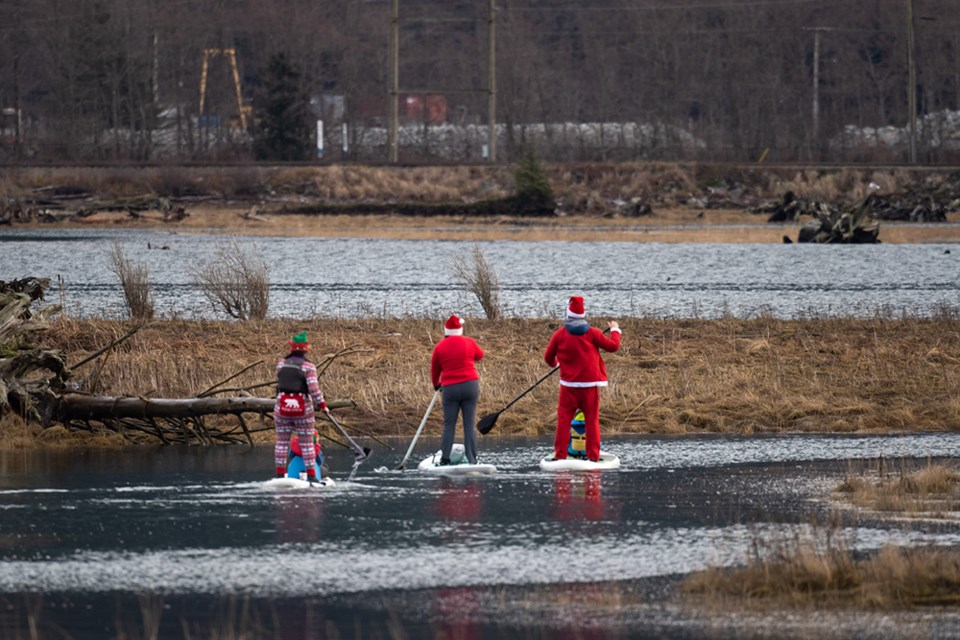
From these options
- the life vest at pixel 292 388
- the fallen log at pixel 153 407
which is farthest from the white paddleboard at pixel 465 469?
the fallen log at pixel 153 407

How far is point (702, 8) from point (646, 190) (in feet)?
129

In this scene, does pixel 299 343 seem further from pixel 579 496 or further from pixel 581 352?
pixel 581 352

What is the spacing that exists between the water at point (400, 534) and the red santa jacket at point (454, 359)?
105cm

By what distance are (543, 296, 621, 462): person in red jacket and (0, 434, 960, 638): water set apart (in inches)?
25.7

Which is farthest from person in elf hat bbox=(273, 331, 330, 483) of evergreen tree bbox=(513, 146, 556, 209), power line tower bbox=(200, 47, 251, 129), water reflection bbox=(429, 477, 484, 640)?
power line tower bbox=(200, 47, 251, 129)

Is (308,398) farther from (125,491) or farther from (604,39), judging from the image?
(604,39)

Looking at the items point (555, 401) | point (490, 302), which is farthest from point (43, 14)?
point (555, 401)

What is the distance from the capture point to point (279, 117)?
88.2 m

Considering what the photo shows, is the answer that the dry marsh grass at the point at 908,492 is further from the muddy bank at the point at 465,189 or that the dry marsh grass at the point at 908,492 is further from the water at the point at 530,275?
the muddy bank at the point at 465,189

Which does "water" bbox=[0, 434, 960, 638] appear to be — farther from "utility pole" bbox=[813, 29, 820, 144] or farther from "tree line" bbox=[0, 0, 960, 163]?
"utility pole" bbox=[813, 29, 820, 144]

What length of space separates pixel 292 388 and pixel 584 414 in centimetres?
363

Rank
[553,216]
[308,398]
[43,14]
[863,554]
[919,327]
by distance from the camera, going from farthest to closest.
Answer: [43,14], [553,216], [919,327], [308,398], [863,554]

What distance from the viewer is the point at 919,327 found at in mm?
29641

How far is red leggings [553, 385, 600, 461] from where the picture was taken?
17250mm
